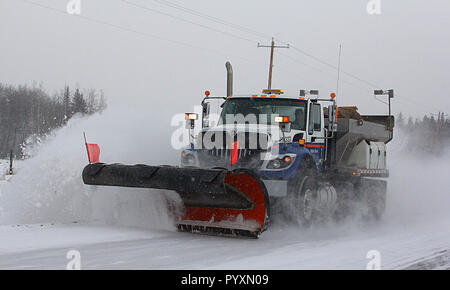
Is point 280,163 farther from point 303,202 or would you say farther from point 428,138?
point 428,138

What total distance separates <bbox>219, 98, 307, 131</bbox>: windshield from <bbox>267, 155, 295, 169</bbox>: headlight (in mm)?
1122

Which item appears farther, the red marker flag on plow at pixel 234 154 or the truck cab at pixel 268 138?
the truck cab at pixel 268 138

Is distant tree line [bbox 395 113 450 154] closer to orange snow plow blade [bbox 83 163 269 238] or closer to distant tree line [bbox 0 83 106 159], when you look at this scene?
orange snow plow blade [bbox 83 163 269 238]

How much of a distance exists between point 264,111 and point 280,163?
1.57m

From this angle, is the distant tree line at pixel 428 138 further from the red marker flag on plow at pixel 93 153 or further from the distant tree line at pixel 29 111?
the distant tree line at pixel 29 111

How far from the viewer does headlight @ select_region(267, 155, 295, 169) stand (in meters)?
8.91

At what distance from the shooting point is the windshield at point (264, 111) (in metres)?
10.0

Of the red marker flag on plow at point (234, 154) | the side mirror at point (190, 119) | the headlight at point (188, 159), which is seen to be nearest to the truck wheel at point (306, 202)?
the red marker flag on plow at point (234, 154)

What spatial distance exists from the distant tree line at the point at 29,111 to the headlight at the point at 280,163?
57.0 m

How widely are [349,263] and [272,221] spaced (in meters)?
2.88

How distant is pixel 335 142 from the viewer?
11.1 metres

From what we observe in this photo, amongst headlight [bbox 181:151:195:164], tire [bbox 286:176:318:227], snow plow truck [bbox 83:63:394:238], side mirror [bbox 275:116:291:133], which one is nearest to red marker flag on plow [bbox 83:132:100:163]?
snow plow truck [bbox 83:63:394:238]

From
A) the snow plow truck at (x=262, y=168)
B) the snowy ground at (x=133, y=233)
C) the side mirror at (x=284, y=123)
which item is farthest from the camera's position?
the side mirror at (x=284, y=123)

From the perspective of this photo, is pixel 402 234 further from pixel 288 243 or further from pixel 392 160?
pixel 392 160
